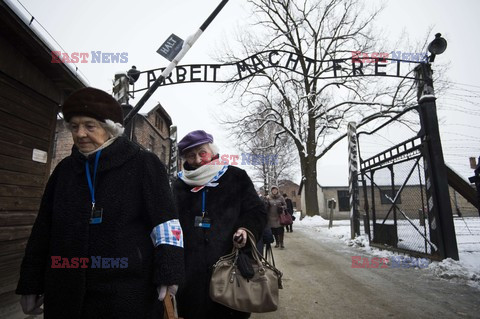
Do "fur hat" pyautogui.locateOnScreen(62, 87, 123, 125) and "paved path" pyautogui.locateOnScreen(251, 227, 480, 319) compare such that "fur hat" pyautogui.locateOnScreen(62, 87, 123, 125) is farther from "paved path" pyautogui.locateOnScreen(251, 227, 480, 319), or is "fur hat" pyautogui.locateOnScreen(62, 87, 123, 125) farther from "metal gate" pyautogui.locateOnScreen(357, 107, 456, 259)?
"metal gate" pyautogui.locateOnScreen(357, 107, 456, 259)

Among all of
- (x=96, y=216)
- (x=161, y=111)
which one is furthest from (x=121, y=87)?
(x=161, y=111)

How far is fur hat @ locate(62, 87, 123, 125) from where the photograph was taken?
1.59m

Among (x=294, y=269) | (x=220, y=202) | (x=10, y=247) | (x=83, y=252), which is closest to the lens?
(x=83, y=252)

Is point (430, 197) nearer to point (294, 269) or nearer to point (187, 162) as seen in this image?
point (294, 269)

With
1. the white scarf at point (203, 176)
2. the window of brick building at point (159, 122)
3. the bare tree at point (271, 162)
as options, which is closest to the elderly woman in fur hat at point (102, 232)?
the white scarf at point (203, 176)

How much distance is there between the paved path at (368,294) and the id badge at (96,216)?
2.66 m

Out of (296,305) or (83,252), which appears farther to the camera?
(296,305)

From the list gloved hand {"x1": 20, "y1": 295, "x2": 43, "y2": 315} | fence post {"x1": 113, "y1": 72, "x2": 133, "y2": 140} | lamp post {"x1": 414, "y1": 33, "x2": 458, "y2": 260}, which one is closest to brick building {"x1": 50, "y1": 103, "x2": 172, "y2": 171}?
fence post {"x1": 113, "y1": 72, "x2": 133, "y2": 140}

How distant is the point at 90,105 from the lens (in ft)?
5.24

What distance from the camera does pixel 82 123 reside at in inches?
63.5

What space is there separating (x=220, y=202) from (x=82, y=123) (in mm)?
1168

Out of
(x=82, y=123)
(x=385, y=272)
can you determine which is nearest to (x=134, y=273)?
(x=82, y=123)

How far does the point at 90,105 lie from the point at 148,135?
1946 centimetres

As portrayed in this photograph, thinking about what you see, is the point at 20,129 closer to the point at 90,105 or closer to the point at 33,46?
the point at 33,46
